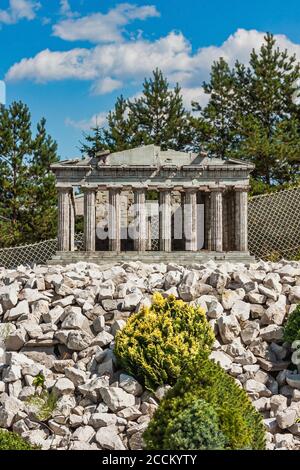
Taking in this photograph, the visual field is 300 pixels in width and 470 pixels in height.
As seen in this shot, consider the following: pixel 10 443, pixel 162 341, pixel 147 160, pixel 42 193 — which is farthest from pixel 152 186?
pixel 10 443

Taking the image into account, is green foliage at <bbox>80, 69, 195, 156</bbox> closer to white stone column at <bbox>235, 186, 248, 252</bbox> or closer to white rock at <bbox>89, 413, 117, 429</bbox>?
white stone column at <bbox>235, 186, 248, 252</bbox>

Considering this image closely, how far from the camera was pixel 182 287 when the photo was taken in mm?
12898

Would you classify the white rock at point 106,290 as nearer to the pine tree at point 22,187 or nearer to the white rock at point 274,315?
the white rock at point 274,315

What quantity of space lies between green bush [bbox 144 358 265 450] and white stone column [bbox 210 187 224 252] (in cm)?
1587

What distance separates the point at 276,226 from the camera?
26906 mm

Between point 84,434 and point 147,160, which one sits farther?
point 147,160

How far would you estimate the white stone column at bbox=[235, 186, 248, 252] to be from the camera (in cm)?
2473

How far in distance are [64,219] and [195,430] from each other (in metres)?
17.9

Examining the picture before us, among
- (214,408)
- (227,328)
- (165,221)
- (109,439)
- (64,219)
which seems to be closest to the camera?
(214,408)

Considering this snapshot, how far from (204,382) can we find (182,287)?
4234 mm

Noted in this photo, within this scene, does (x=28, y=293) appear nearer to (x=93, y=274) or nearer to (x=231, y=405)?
(x=93, y=274)

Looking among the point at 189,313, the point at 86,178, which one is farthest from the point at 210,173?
the point at 189,313

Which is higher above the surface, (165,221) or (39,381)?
(165,221)

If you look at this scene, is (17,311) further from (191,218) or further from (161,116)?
(161,116)
